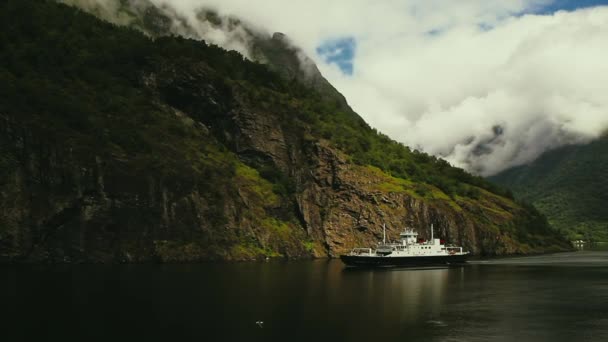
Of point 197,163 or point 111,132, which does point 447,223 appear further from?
point 111,132

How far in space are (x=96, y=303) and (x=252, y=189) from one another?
4122 inches

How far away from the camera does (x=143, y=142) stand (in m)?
144

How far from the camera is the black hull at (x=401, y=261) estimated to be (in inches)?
4943

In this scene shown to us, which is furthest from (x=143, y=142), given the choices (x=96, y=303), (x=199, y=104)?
(x=96, y=303)

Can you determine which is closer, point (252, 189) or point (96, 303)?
point (96, 303)

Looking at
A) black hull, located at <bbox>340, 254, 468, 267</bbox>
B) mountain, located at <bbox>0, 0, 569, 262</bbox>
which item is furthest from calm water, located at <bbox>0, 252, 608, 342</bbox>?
black hull, located at <bbox>340, 254, 468, 267</bbox>

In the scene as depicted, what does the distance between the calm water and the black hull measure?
28.5 m

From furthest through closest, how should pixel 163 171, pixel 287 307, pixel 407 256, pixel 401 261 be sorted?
pixel 163 171 → pixel 407 256 → pixel 401 261 → pixel 287 307

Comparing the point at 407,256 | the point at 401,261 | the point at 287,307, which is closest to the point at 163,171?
the point at 401,261

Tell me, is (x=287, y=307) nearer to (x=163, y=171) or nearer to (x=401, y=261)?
(x=401, y=261)

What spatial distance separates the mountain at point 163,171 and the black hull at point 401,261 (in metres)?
27.5

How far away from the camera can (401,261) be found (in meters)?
130

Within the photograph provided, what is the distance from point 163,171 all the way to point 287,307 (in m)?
85.7

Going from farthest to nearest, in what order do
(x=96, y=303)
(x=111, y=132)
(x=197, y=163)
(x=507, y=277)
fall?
(x=197, y=163) < (x=111, y=132) < (x=507, y=277) < (x=96, y=303)
